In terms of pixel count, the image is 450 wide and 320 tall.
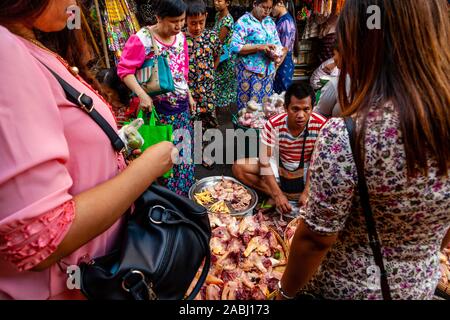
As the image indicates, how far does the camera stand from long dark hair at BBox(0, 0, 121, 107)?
76cm

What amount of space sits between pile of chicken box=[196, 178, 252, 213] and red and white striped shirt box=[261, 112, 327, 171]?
550 mm

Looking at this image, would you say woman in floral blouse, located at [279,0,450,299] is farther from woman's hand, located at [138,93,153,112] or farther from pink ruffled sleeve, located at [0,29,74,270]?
woman's hand, located at [138,93,153,112]

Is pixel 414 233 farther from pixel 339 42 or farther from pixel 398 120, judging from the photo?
pixel 339 42

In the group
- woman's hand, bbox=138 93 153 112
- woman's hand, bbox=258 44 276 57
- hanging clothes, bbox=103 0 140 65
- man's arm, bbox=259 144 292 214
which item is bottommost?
man's arm, bbox=259 144 292 214

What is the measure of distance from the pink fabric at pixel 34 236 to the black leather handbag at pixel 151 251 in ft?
0.75

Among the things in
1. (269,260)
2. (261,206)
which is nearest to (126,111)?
(261,206)

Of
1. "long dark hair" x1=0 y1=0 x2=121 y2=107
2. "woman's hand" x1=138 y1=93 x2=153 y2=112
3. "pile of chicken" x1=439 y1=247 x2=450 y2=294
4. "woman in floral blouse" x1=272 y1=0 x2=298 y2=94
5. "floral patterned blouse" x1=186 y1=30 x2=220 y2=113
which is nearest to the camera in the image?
"long dark hair" x1=0 y1=0 x2=121 y2=107

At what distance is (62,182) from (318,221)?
2.67 feet

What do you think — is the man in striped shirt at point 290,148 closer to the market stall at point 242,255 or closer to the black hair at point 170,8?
the market stall at point 242,255

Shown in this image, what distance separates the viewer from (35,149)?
2.17ft

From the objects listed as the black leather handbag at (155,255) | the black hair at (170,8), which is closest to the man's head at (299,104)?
the black hair at (170,8)

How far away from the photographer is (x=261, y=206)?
11.6ft

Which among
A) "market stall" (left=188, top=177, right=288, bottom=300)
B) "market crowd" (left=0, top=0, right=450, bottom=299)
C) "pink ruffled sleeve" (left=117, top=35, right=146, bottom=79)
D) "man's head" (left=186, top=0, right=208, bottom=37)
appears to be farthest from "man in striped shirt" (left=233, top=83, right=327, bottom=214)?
"market crowd" (left=0, top=0, right=450, bottom=299)

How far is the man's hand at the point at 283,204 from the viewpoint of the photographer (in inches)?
126
